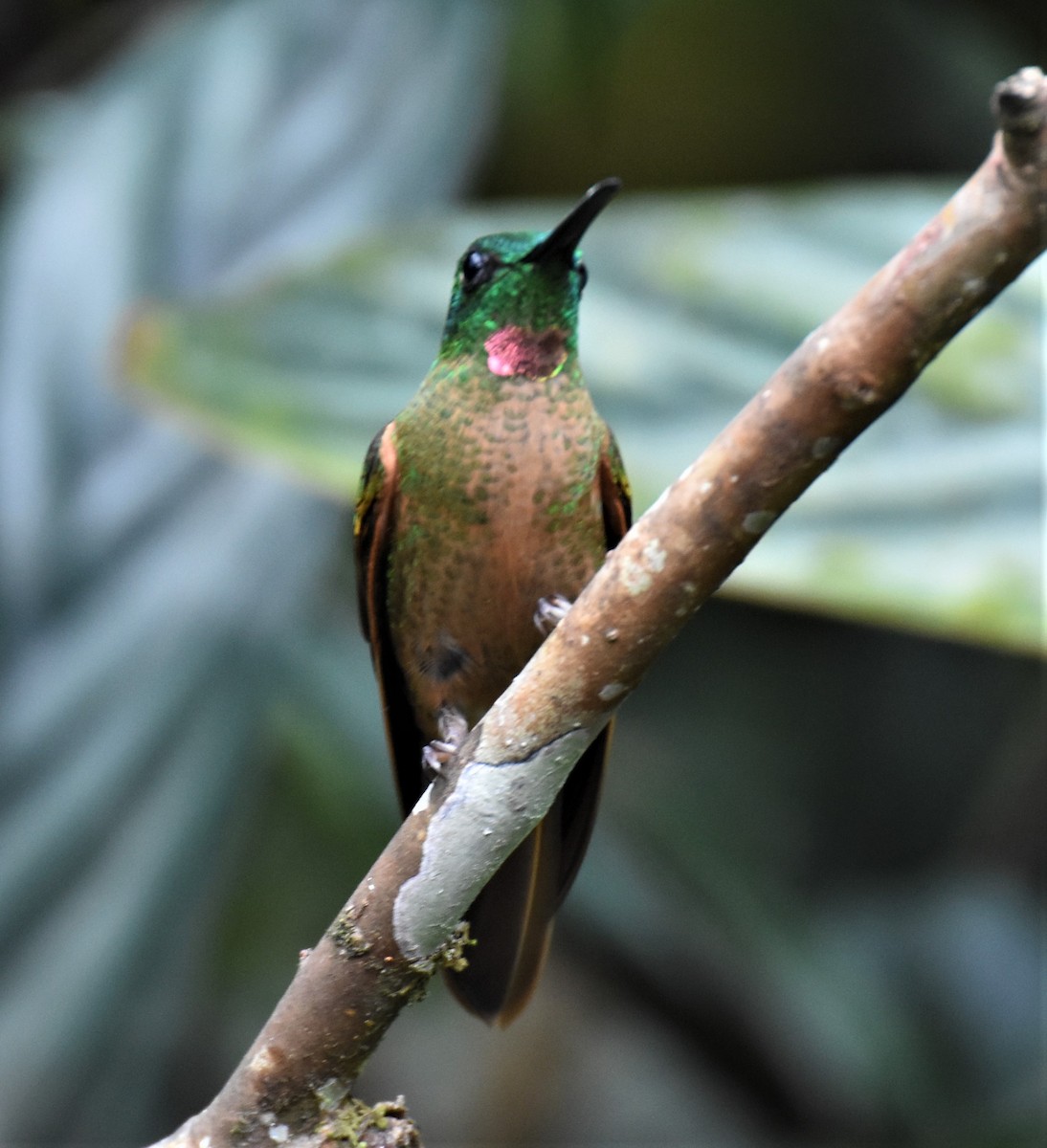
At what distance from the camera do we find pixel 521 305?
223cm

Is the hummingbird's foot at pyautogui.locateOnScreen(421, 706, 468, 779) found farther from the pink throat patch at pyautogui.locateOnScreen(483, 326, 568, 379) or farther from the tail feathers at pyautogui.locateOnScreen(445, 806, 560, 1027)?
the pink throat patch at pyautogui.locateOnScreen(483, 326, 568, 379)

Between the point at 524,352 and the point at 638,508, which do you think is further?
the point at 638,508

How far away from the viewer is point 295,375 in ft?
9.52

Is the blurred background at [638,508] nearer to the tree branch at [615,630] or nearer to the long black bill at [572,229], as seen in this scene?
the long black bill at [572,229]

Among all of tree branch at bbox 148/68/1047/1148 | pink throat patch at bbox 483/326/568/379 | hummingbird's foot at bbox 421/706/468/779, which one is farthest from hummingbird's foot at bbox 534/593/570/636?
tree branch at bbox 148/68/1047/1148

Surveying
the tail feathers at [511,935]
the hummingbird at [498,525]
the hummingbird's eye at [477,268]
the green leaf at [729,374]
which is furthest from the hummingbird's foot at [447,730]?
the hummingbird's eye at [477,268]

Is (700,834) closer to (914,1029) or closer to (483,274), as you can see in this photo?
(914,1029)

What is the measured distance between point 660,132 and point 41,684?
2969 millimetres

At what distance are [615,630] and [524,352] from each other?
914 millimetres

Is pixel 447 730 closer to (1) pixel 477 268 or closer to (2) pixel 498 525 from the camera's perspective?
(2) pixel 498 525

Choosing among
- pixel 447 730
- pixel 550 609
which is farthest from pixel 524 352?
pixel 447 730

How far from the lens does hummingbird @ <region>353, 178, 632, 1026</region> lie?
2.11m

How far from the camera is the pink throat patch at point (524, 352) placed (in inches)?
86.6

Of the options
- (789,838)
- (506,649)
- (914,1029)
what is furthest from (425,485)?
(789,838)
